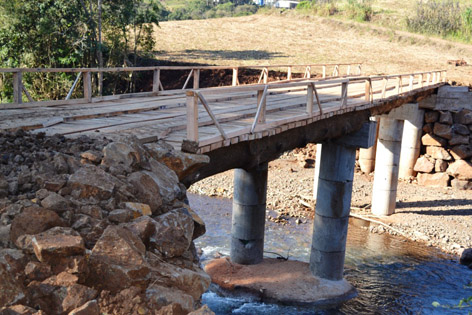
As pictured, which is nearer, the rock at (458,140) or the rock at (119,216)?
the rock at (119,216)

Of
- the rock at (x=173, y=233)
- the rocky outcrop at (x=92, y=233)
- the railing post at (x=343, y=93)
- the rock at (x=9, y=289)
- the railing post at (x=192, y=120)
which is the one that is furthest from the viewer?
the railing post at (x=343, y=93)

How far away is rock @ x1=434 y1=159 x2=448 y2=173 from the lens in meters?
27.4

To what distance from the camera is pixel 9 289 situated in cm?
456

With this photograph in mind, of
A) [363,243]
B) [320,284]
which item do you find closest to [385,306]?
[320,284]

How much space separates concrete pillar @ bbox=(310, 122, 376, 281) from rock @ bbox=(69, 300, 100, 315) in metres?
12.1

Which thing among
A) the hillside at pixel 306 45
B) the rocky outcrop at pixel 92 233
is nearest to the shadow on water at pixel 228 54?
the hillside at pixel 306 45

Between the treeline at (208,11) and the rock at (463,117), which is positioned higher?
the treeline at (208,11)

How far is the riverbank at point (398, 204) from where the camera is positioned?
21.6 m

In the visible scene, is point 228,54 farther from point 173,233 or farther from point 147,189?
point 173,233

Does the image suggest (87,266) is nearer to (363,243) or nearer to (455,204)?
(363,243)

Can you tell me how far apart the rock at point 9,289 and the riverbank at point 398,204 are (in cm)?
1796

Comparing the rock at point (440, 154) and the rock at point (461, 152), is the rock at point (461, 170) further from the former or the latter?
the rock at point (440, 154)

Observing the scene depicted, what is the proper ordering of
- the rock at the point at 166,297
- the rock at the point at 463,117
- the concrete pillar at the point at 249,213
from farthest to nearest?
the rock at the point at 463,117 < the concrete pillar at the point at 249,213 < the rock at the point at 166,297

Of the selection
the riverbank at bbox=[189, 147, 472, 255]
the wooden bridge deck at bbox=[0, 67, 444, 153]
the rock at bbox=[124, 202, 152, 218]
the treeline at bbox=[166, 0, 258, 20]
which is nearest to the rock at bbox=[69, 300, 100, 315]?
the rock at bbox=[124, 202, 152, 218]
